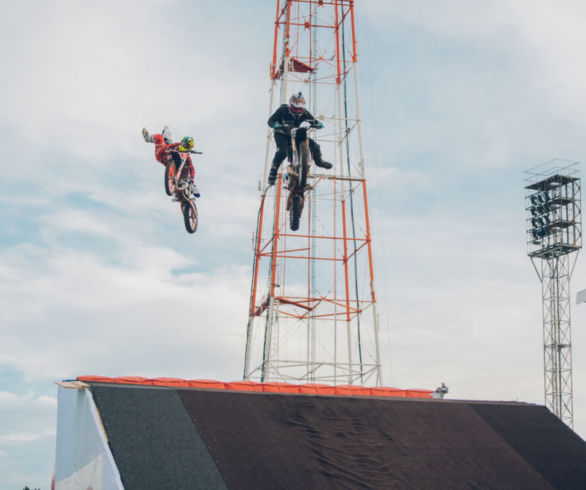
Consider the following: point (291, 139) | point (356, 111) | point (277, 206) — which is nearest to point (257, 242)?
Answer: point (277, 206)

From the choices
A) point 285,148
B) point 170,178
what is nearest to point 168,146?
point 170,178

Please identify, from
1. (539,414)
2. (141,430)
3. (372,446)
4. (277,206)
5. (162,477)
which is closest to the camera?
(162,477)

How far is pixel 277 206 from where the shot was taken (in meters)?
27.1

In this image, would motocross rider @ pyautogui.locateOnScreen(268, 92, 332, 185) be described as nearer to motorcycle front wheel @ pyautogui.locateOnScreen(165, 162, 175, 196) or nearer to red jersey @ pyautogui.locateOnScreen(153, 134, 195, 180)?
red jersey @ pyautogui.locateOnScreen(153, 134, 195, 180)

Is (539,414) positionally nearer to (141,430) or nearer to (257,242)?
(141,430)

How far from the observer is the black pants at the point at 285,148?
704 inches

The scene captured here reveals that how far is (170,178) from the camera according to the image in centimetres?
1662

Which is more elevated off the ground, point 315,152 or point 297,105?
point 297,105

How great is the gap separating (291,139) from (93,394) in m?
7.47

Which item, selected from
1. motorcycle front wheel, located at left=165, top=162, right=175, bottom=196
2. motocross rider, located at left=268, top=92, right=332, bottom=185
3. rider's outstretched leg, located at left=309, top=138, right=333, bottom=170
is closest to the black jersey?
motocross rider, located at left=268, top=92, right=332, bottom=185

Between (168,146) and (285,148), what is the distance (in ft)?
9.23

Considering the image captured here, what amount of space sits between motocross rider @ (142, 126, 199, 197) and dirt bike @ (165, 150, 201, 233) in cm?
5

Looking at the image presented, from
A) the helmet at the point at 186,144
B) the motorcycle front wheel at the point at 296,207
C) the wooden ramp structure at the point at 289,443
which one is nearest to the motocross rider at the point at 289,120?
the motorcycle front wheel at the point at 296,207

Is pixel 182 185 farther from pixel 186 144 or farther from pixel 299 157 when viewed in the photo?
pixel 299 157
